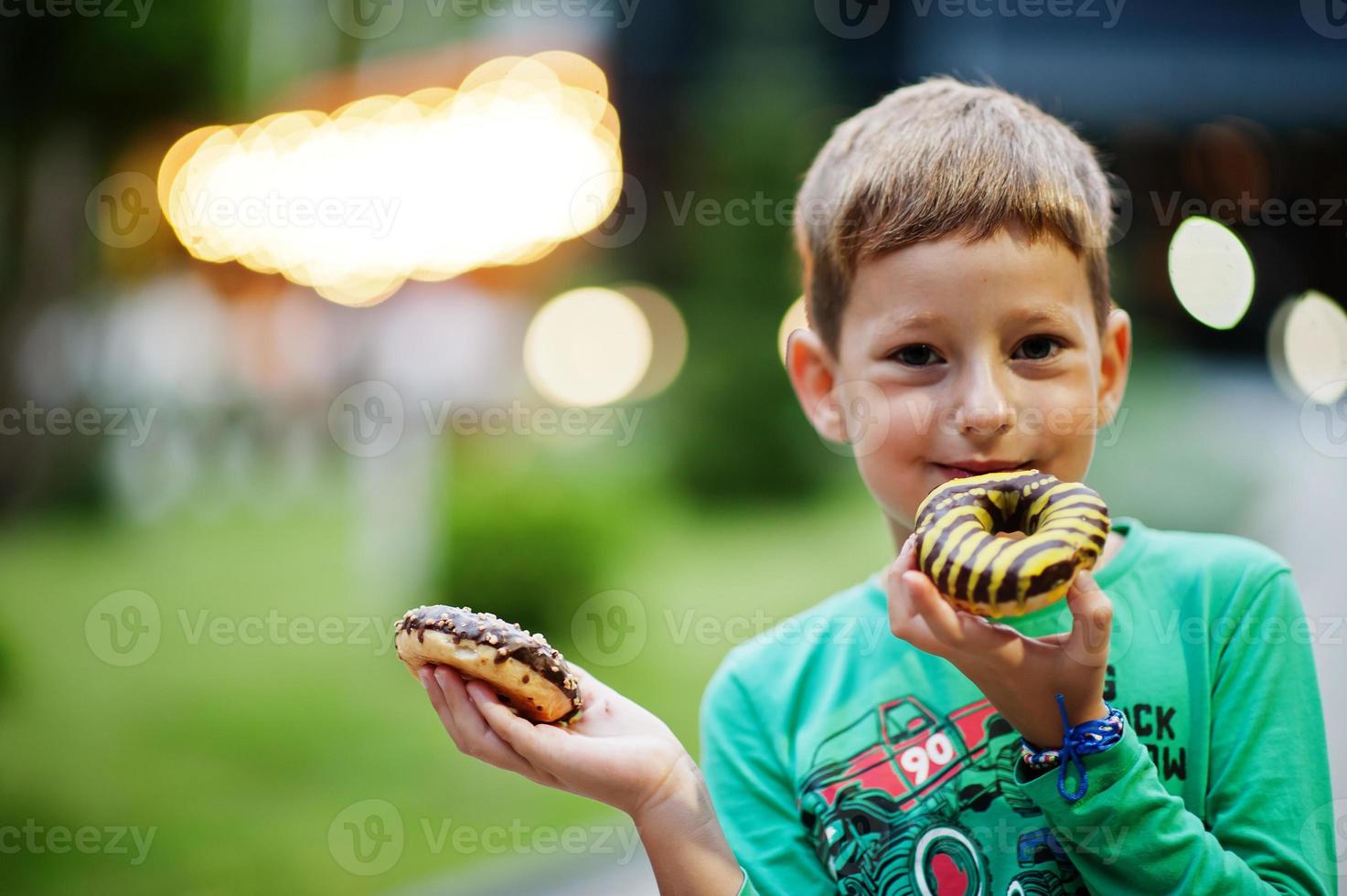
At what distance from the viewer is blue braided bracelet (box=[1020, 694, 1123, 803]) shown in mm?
1418

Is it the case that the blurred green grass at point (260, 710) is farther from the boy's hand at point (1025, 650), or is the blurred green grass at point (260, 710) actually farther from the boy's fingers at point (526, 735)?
the boy's hand at point (1025, 650)

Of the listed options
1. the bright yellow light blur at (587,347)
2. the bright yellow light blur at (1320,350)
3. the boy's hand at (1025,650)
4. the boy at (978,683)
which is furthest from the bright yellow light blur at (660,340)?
the boy's hand at (1025,650)

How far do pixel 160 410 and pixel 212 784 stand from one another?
43.8 feet

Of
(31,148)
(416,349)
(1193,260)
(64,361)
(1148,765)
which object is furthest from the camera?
(64,361)

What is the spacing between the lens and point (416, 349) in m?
13.7

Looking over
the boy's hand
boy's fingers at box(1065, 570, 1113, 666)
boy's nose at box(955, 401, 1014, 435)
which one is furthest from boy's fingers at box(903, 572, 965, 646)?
boy's nose at box(955, 401, 1014, 435)

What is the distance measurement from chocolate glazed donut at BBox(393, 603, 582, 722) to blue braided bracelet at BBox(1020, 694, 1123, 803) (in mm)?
697

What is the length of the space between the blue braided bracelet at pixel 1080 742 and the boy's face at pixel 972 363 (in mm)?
419

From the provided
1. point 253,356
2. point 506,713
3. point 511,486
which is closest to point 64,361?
point 253,356

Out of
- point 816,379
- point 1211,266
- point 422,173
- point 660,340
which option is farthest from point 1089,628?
point 660,340

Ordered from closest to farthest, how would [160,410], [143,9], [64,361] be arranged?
[143,9] < [64,361] < [160,410]

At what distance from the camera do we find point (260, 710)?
23.1 ft

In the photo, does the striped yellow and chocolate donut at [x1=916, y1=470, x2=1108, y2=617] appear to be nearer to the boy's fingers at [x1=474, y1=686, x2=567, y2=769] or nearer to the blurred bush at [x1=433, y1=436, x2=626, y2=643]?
the boy's fingers at [x1=474, y1=686, x2=567, y2=769]

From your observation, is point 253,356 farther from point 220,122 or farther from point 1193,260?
point 1193,260
